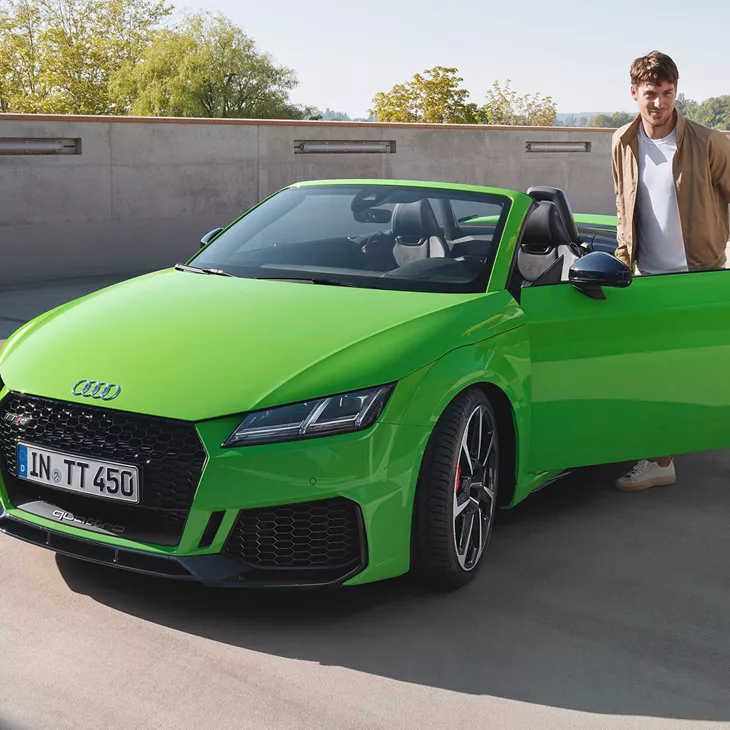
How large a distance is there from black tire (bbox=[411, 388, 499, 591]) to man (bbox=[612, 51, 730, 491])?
159 centimetres

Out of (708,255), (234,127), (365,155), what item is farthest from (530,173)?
(708,255)

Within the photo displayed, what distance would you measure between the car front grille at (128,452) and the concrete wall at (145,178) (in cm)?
900

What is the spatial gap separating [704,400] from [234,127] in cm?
1083

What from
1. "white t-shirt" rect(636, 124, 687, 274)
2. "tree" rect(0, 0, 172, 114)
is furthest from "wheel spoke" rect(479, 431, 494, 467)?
"tree" rect(0, 0, 172, 114)

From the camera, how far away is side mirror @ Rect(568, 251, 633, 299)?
423 cm

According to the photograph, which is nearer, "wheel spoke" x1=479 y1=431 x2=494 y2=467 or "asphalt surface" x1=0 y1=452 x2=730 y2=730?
"asphalt surface" x1=0 y1=452 x2=730 y2=730

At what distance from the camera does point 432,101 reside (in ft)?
330

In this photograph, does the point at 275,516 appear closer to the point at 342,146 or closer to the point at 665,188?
the point at 665,188

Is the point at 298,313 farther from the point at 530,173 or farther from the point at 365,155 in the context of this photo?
the point at 530,173

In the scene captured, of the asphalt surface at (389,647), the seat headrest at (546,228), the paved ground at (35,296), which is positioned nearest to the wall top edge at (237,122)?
the paved ground at (35,296)

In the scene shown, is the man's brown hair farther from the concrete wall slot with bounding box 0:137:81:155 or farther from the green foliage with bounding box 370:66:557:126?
the green foliage with bounding box 370:66:557:126

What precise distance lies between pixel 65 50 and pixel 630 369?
8849cm

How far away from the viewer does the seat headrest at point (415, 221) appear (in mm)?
4703

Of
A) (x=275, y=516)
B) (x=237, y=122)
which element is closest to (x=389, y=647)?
(x=275, y=516)
